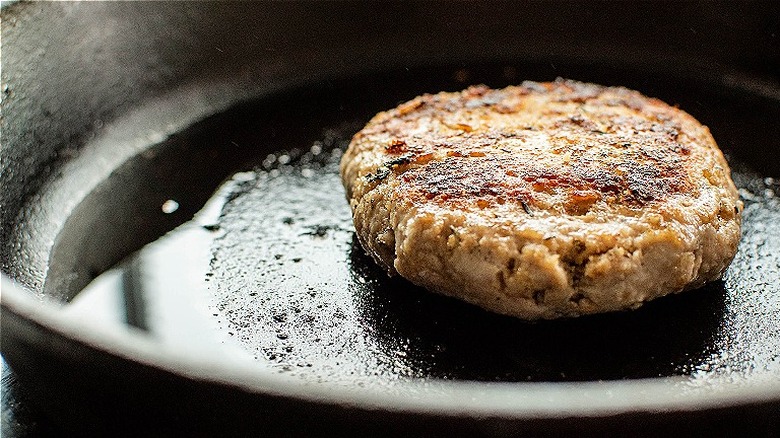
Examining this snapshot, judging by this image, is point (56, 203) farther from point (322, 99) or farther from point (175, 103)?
point (322, 99)

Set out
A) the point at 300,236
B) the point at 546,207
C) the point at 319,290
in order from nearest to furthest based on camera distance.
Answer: the point at 546,207
the point at 319,290
the point at 300,236

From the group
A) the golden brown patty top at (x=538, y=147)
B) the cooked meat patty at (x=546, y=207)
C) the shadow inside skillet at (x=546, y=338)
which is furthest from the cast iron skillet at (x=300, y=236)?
the golden brown patty top at (x=538, y=147)

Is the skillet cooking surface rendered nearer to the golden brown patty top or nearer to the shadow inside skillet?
the shadow inside skillet

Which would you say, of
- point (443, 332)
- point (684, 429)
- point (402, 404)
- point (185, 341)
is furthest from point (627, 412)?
point (185, 341)

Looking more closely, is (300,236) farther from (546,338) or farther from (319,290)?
(546,338)

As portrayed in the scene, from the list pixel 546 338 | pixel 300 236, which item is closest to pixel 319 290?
pixel 300 236

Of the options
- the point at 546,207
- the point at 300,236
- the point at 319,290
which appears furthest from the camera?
the point at 300,236
